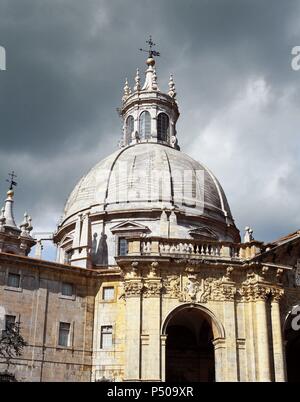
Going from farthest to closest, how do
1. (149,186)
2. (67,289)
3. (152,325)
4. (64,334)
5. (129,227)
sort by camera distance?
(149,186) < (129,227) < (67,289) < (64,334) < (152,325)

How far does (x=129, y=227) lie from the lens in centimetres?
4584

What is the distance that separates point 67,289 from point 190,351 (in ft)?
31.5

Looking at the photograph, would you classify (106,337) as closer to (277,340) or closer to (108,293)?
(108,293)

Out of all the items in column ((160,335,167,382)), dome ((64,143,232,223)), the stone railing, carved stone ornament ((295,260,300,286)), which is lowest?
column ((160,335,167,382))

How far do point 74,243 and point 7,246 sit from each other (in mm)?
12688

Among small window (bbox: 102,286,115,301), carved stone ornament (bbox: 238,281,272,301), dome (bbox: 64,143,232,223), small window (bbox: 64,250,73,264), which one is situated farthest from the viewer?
small window (bbox: 64,250,73,264)

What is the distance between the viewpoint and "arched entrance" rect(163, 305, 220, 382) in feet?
132

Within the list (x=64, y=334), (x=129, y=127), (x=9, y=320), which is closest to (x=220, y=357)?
(x=64, y=334)

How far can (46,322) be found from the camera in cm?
3597

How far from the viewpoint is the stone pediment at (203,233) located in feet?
151

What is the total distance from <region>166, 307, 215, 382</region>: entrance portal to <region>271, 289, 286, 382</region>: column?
6032 mm

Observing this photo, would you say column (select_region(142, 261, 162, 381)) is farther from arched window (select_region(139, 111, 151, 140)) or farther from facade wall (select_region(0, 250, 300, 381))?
arched window (select_region(139, 111, 151, 140))

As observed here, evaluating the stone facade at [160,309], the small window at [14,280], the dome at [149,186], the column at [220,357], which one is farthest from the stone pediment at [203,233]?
the small window at [14,280]

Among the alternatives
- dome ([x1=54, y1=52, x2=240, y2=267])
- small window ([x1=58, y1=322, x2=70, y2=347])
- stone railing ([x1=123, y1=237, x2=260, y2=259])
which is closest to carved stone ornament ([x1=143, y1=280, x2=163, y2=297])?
stone railing ([x1=123, y1=237, x2=260, y2=259])
